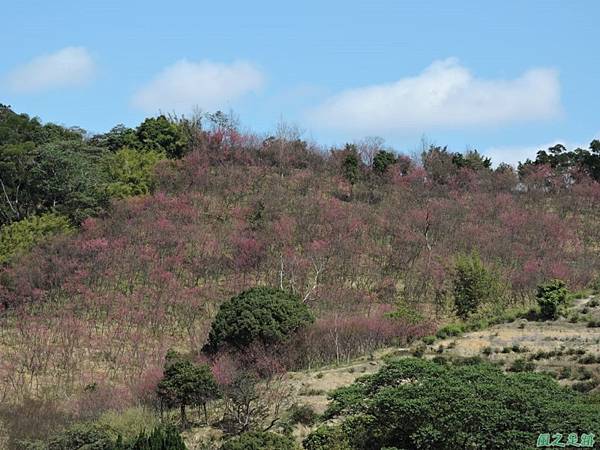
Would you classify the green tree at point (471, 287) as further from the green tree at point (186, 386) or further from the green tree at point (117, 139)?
the green tree at point (117, 139)

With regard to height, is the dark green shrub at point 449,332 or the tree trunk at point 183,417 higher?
the dark green shrub at point 449,332

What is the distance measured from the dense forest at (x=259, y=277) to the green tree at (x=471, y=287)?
3.0 inches

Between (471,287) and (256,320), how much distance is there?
935cm

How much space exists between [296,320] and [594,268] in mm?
16410

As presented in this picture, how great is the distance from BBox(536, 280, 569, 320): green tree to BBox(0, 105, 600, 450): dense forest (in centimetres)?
8

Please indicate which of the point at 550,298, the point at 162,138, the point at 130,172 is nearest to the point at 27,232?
the point at 130,172

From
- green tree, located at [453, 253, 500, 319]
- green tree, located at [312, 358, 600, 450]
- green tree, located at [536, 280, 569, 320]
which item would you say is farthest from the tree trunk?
green tree, located at [536, 280, 569, 320]

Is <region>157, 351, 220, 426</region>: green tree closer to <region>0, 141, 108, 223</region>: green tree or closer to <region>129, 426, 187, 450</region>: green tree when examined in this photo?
<region>129, 426, 187, 450</region>: green tree

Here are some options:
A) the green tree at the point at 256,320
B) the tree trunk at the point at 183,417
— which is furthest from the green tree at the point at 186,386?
the green tree at the point at 256,320

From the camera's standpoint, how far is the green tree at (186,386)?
22438 millimetres

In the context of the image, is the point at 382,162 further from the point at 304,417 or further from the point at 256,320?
the point at 304,417

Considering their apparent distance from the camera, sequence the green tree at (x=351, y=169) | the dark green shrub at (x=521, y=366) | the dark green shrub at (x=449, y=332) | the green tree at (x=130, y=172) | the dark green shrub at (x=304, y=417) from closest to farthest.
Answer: the dark green shrub at (x=304, y=417)
the dark green shrub at (x=521, y=366)
the dark green shrub at (x=449, y=332)
the green tree at (x=130, y=172)
the green tree at (x=351, y=169)

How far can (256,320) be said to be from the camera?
26.8 metres

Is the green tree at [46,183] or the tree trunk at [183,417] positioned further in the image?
the green tree at [46,183]
